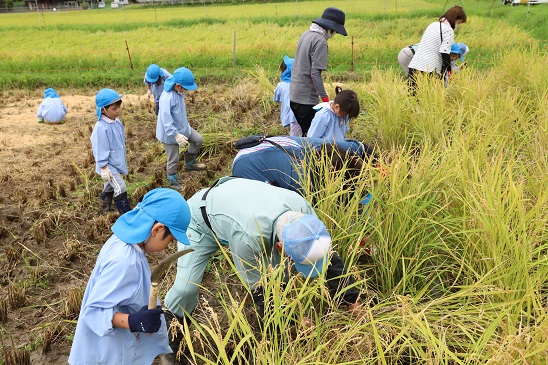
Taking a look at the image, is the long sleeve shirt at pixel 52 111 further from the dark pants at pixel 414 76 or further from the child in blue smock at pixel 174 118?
the dark pants at pixel 414 76

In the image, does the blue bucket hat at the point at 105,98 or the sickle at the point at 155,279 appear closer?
the sickle at the point at 155,279

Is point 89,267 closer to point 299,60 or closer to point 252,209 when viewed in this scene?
point 252,209

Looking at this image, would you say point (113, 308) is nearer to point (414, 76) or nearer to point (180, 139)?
point (180, 139)

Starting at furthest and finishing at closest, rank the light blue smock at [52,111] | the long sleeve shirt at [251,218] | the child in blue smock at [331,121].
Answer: the light blue smock at [52,111] < the child in blue smock at [331,121] < the long sleeve shirt at [251,218]

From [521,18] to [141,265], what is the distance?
752 inches

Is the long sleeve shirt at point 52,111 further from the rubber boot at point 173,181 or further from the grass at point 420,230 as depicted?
the rubber boot at point 173,181

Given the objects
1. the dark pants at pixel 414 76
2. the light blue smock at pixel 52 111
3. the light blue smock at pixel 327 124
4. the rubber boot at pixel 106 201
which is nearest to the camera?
the light blue smock at pixel 327 124

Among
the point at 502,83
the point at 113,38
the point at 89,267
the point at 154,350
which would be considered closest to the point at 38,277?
the point at 89,267

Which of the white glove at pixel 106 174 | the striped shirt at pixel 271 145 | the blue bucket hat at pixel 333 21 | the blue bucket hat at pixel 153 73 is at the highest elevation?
the blue bucket hat at pixel 333 21

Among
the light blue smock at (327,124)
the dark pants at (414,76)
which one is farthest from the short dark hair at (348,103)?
the dark pants at (414,76)

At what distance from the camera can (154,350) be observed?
7.57 feet

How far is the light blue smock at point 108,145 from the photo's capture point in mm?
4309

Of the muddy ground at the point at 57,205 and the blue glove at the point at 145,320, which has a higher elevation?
the blue glove at the point at 145,320

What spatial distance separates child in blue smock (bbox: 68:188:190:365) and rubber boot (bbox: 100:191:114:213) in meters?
2.72
